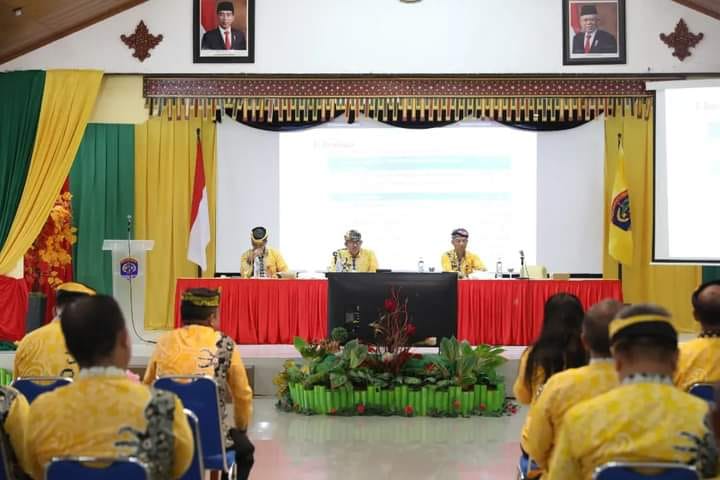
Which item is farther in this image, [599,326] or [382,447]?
[382,447]

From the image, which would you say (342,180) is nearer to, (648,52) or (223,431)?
(648,52)

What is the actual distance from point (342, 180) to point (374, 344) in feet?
11.9

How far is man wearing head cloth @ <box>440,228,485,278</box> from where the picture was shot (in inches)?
353

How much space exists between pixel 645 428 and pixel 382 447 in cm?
367

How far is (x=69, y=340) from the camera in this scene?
2.21 m

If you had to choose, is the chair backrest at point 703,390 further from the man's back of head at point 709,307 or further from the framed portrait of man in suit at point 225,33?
the framed portrait of man in suit at point 225,33

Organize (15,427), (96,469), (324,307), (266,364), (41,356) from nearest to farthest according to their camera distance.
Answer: (96,469) < (15,427) < (41,356) < (266,364) < (324,307)

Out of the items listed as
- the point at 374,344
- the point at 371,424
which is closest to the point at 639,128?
the point at 374,344

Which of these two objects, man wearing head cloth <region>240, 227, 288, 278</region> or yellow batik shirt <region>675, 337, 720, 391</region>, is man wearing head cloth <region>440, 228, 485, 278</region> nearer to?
man wearing head cloth <region>240, 227, 288, 278</region>

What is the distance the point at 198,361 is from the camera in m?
3.61

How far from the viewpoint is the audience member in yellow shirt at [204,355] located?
356cm

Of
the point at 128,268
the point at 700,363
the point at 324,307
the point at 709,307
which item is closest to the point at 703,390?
the point at 700,363

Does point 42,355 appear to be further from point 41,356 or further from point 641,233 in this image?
point 641,233

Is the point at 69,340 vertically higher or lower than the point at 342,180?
lower
